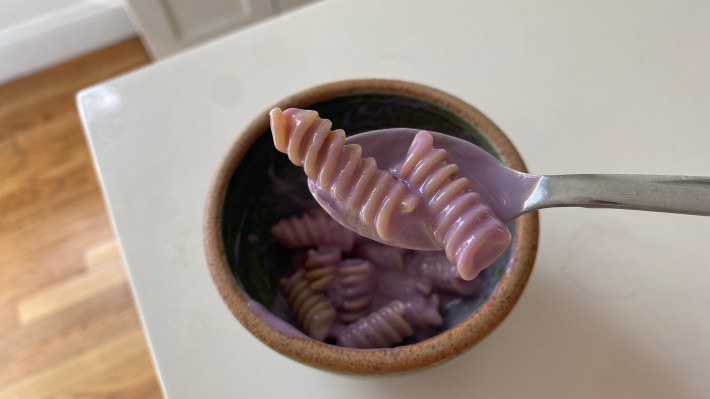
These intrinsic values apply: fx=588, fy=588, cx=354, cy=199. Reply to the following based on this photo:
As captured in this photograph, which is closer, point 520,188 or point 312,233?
point 520,188

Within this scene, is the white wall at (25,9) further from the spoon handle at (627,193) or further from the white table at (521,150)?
the spoon handle at (627,193)

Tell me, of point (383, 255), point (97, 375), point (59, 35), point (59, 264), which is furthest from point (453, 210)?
point (59, 35)

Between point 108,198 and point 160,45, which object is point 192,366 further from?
point 160,45

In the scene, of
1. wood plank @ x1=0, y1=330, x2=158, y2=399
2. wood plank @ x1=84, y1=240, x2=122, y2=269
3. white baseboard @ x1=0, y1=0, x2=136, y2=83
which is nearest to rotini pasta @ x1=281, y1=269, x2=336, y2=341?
wood plank @ x1=0, y1=330, x2=158, y2=399

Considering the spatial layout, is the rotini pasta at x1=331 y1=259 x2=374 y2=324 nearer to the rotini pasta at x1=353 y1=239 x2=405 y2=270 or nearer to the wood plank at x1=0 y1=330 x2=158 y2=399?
the rotini pasta at x1=353 y1=239 x2=405 y2=270

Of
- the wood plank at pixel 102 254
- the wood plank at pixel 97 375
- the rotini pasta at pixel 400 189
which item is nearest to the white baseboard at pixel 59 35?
the wood plank at pixel 102 254

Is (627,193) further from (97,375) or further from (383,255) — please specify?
(97,375)
